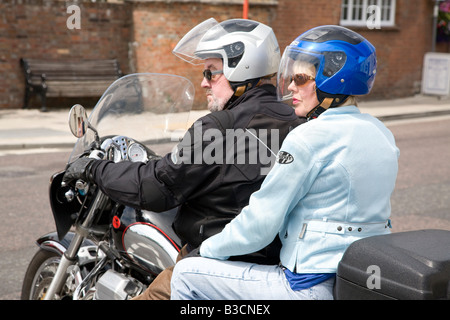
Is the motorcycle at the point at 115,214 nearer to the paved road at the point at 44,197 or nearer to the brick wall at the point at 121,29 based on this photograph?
the paved road at the point at 44,197

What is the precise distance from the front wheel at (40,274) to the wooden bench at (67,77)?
10.7 m

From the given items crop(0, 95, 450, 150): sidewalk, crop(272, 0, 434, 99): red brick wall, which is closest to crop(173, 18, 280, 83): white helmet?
crop(0, 95, 450, 150): sidewalk

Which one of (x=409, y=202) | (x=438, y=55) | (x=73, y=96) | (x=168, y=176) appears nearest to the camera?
(x=168, y=176)

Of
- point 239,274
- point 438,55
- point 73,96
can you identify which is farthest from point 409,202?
point 438,55

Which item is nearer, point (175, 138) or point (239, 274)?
point (239, 274)

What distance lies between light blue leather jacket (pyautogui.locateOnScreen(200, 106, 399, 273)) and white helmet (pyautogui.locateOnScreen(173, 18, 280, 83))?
70cm

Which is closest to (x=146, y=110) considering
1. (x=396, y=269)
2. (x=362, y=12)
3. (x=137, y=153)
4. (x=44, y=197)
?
(x=137, y=153)

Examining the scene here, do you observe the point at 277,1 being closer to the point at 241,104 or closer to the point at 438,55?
the point at 438,55

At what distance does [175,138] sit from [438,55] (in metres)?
16.5

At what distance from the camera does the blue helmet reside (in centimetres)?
224

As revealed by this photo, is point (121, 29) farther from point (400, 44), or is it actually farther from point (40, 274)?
point (40, 274)

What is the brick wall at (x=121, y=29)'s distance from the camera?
13.9 m

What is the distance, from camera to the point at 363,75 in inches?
90.0
